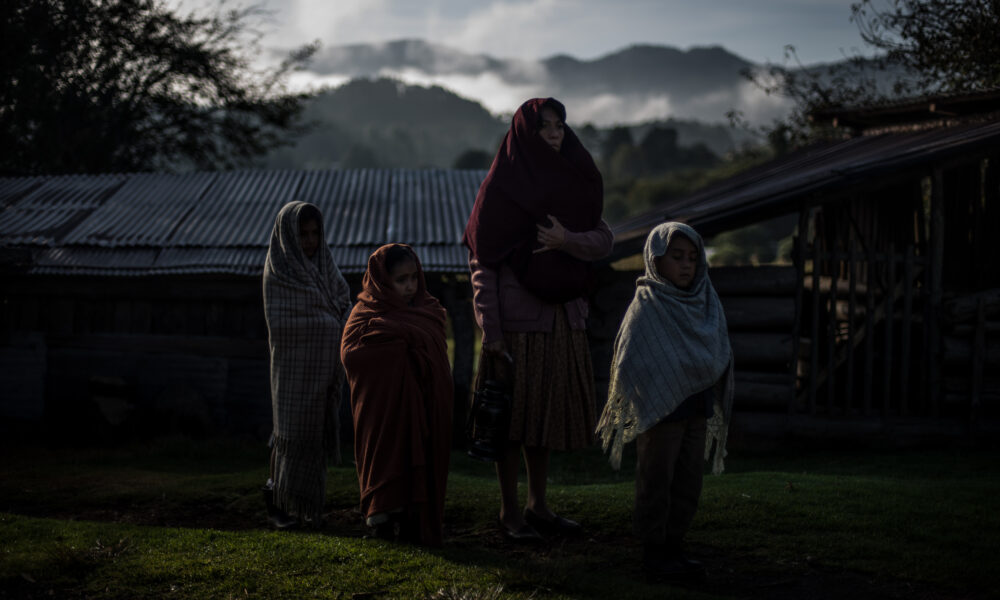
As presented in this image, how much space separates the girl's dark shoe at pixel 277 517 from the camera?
475cm

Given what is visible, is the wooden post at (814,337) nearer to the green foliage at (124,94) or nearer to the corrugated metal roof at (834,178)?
the corrugated metal roof at (834,178)

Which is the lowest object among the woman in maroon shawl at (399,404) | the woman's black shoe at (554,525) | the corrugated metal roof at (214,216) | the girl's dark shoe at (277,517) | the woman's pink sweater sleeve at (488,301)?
the girl's dark shoe at (277,517)

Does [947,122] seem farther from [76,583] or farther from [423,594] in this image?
[76,583]

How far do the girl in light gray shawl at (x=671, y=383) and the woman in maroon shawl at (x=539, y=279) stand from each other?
50 centimetres

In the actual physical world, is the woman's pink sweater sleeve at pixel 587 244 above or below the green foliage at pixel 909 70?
below

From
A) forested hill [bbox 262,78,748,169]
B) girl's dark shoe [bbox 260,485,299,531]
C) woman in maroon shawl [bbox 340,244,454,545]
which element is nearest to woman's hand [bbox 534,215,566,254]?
woman in maroon shawl [bbox 340,244,454,545]

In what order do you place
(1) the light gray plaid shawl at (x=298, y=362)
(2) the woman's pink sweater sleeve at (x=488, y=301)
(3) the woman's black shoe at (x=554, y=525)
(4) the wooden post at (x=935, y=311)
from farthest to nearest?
1. (4) the wooden post at (x=935, y=311)
2. (1) the light gray plaid shawl at (x=298, y=362)
3. (3) the woman's black shoe at (x=554, y=525)
4. (2) the woman's pink sweater sleeve at (x=488, y=301)

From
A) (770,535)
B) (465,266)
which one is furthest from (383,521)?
(465,266)

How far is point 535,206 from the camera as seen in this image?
427cm

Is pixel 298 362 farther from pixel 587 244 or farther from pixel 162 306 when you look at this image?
pixel 162 306

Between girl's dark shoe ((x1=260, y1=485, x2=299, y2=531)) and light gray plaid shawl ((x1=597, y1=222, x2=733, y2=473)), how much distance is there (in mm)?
2262

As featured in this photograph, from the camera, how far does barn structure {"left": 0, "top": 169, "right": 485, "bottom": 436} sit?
353 inches

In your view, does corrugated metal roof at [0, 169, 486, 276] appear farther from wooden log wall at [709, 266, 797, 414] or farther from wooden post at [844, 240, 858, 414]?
wooden post at [844, 240, 858, 414]

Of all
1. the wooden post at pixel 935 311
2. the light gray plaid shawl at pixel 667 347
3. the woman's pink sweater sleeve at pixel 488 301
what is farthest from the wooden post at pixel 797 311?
the woman's pink sweater sleeve at pixel 488 301
